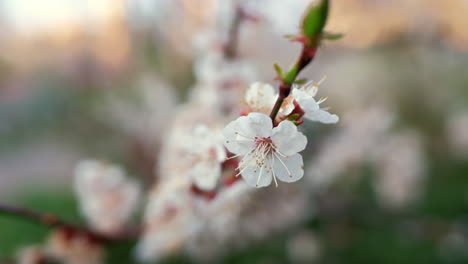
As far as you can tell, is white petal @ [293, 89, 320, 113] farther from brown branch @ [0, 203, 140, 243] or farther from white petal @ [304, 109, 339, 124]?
brown branch @ [0, 203, 140, 243]

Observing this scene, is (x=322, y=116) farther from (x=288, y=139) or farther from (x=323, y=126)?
(x=323, y=126)

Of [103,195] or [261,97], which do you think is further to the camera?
[103,195]

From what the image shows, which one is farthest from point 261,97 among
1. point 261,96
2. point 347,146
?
point 347,146

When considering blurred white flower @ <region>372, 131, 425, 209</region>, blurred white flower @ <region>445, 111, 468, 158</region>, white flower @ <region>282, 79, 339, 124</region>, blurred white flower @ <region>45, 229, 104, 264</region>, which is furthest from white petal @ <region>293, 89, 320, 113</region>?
blurred white flower @ <region>445, 111, 468, 158</region>

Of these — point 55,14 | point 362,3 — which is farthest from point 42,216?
point 55,14

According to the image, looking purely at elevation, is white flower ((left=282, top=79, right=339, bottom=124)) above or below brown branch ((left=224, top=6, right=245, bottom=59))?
below
